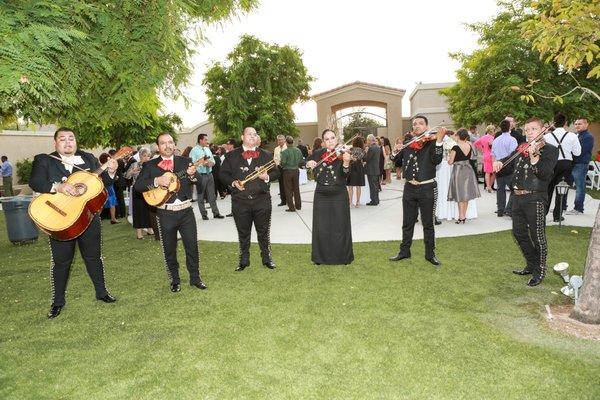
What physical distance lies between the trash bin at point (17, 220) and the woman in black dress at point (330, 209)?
706 centimetres

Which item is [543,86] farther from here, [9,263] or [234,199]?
[9,263]

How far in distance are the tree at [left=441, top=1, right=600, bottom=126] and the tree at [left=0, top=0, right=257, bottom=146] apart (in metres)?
20.1

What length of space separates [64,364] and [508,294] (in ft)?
16.6

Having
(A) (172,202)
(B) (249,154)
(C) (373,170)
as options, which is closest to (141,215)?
(B) (249,154)

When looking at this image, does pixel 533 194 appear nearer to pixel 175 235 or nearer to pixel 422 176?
pixel 422 176

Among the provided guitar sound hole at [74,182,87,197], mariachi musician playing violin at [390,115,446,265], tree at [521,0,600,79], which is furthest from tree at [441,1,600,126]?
guitar sound hole at [74,182,87,197]

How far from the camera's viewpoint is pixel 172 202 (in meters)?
5.83

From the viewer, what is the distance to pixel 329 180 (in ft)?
22.2

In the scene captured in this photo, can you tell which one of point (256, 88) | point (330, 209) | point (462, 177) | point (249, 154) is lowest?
point (330, 209)

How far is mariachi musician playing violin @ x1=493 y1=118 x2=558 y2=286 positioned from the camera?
18.1 ft

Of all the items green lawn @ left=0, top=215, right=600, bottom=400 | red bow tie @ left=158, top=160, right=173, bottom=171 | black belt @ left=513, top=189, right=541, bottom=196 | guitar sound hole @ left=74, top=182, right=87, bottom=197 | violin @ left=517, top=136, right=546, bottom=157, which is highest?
red bow tie @ left=158, top=160, right=173, bottom=171

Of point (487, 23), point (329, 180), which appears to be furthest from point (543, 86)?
point (329, 180)

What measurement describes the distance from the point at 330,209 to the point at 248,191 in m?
1.31

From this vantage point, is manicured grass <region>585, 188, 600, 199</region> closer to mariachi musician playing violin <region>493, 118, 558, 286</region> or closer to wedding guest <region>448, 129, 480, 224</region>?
wedding guest <region>448, 129, 480, 224</region>
